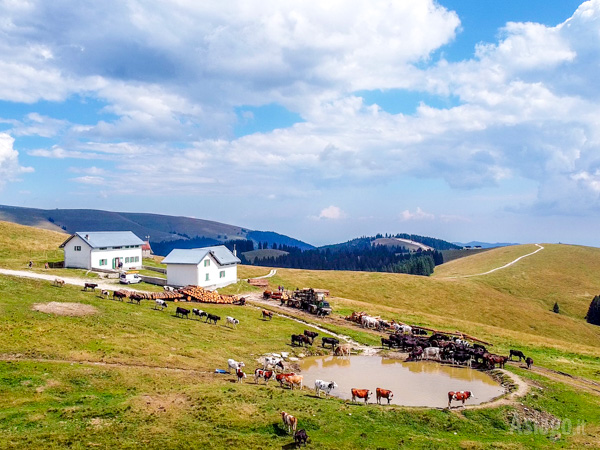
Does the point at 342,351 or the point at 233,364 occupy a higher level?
the point at 233,364

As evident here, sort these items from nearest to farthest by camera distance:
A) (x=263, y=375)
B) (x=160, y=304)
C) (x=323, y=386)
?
(x=323, y=386) → (x=263, y=375) → (x=160, y=304)

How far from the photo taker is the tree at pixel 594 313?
11781 centimetres

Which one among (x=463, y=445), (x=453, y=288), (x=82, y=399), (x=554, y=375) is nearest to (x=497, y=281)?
(x=453, y=288)

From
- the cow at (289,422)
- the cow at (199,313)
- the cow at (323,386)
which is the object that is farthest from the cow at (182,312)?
the cow at (289,422)

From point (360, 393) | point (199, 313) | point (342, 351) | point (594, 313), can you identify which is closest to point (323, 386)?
point (360, 393)

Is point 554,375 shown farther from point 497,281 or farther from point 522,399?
point 497,281

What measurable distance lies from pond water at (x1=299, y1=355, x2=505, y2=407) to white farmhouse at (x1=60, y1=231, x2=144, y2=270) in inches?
2118

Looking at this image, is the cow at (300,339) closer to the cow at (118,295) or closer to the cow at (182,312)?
the cow at (182,312)

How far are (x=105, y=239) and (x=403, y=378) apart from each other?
66351 mm

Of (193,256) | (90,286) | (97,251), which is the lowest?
(90,286)

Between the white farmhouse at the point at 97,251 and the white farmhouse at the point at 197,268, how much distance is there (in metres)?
14.5

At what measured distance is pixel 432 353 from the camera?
46.3 m

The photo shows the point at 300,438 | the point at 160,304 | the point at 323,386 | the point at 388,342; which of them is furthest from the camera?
the point at 160,304

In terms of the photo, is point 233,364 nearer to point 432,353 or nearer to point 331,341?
point 331,341
